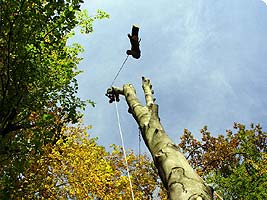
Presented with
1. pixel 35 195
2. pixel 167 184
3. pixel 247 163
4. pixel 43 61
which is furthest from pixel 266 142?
pixel 167 184

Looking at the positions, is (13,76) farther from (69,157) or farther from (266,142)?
(266,142)

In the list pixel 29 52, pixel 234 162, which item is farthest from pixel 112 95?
pixel 234 162

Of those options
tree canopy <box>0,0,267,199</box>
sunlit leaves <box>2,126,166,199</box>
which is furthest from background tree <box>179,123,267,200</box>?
sunlit leaves <box>2,126,166,199</box>

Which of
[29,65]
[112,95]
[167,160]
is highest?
[29,65]

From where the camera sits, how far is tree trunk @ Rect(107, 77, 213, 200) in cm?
242

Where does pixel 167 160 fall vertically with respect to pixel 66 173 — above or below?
below

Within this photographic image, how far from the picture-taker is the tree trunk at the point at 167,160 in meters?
2.42

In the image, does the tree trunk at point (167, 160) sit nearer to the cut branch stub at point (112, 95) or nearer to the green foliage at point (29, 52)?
the cut branch stub at point (112, 95)

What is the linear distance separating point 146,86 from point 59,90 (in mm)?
5564

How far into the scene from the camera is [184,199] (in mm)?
2322

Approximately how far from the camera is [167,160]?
2.88 meters

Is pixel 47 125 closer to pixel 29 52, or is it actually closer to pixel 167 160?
pixel 29 52

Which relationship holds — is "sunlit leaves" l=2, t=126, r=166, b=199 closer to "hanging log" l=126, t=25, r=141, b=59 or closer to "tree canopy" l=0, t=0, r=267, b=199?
"tree canopy" l=0, t=0, r=267, b=199

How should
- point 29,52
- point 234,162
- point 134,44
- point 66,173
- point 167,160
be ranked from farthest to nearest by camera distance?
point 234,162 → point 66,173 → point 29,52 → point 134,44 → point 167,160
